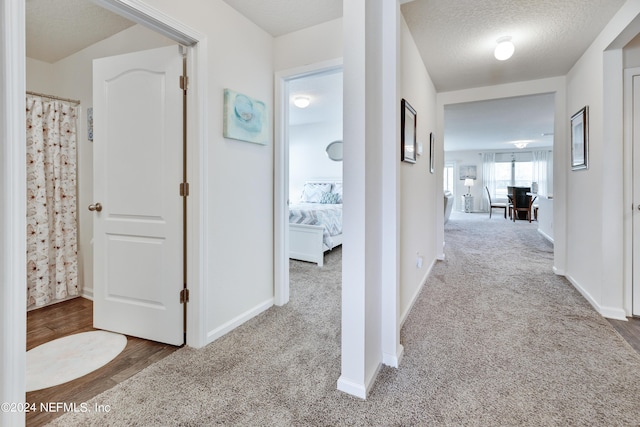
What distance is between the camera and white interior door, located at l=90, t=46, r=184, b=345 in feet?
6.37

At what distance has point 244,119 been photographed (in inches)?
87.6

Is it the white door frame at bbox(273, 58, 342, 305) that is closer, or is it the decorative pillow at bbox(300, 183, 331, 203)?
the white door frame at bbox(273, 58, 342, 305)

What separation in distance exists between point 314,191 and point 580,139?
13.9 ft

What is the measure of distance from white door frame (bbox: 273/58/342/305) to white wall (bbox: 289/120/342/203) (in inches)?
147

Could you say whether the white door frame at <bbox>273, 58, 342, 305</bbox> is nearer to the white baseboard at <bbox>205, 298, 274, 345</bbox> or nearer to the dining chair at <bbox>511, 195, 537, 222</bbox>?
the white baseboard at <bbox>205, 298, 274, 345</bbox>

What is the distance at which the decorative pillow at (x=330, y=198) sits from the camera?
224 inches

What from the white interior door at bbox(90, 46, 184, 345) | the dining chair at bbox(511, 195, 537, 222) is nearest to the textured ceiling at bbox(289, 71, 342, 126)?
the white interior door at bbox(90, 46, 184, 345)

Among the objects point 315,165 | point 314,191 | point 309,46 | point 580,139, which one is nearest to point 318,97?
point 314,191

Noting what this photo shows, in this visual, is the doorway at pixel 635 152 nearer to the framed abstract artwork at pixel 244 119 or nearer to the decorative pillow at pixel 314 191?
the framed abstract artwork at pixel 244 119

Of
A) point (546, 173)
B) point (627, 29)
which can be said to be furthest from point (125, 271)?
point (546, 173)

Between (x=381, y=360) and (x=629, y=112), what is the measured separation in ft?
8.87

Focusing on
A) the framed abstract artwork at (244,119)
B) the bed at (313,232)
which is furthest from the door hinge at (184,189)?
the bed at (313,232)

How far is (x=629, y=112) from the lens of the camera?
2.33 meters

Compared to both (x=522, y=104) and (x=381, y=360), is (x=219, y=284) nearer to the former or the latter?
(x=381, y=360)
